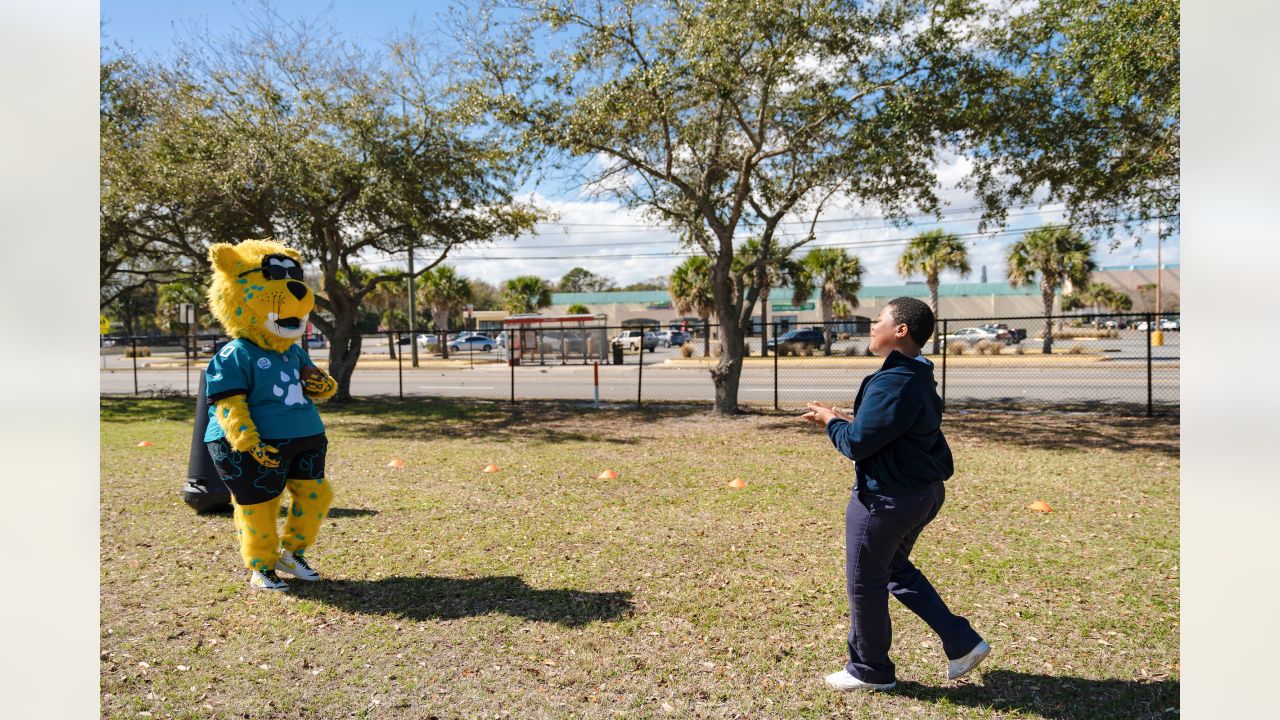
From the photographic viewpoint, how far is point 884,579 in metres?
3.25

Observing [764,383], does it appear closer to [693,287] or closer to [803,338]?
[803,338]

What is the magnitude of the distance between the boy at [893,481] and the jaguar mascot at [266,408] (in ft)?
10.6

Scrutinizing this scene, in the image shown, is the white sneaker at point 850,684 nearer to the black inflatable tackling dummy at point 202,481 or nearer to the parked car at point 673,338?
the black inflatable tackling dummy at point 202,481

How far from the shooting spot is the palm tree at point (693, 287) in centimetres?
3728

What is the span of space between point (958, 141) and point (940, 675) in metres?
9.29

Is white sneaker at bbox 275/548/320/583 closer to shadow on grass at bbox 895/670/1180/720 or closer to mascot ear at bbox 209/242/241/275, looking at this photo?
mascot ear at bbox 209/242/241/275

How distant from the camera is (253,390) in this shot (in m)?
4.62

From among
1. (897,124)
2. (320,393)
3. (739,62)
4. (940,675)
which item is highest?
(739,62)

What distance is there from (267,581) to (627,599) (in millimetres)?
2254

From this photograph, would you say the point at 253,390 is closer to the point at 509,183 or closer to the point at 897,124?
the point at 897,124

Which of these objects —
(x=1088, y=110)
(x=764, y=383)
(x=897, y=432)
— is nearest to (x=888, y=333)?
(x=897, y=432)

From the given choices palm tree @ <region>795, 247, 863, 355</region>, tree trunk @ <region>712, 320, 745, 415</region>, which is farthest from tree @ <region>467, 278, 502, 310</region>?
tree trunk @ <region>712, 320, 745, 415</region>

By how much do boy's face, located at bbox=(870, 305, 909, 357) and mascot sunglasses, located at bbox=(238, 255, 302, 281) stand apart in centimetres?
366
